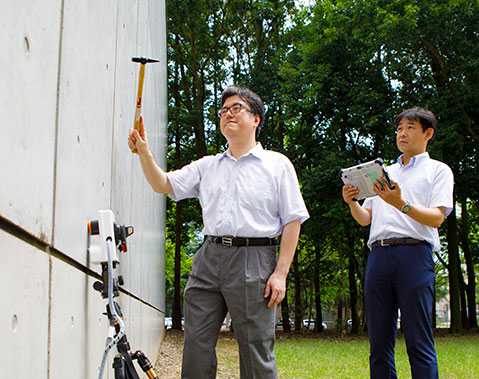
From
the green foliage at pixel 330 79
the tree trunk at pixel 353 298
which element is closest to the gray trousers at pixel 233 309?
the green foliage at pixel 330 79

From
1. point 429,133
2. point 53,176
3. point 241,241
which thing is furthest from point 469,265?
point 53,176

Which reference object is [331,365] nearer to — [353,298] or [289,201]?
[289,201]

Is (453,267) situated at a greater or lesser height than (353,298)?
greater

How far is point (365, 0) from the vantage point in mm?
14633

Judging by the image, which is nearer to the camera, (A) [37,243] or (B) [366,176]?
(A) [37,243]

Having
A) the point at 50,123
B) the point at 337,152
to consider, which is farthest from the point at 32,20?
the point at 337,152

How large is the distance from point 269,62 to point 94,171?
1667cm

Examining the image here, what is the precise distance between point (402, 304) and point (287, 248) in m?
0.91

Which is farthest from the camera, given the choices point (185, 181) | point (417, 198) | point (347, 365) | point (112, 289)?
point (347, 365)

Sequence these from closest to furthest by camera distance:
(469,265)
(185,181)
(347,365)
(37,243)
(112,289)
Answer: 1. (37,243)
2. (112,289)
3. (185,181)
4. (347,365)
5. (469,265)

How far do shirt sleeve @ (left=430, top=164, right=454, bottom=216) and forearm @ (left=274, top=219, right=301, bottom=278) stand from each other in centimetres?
104

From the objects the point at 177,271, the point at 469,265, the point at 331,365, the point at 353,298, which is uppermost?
the point at 469,265

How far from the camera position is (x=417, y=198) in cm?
354

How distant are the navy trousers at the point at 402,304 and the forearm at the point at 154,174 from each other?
4.66ft
